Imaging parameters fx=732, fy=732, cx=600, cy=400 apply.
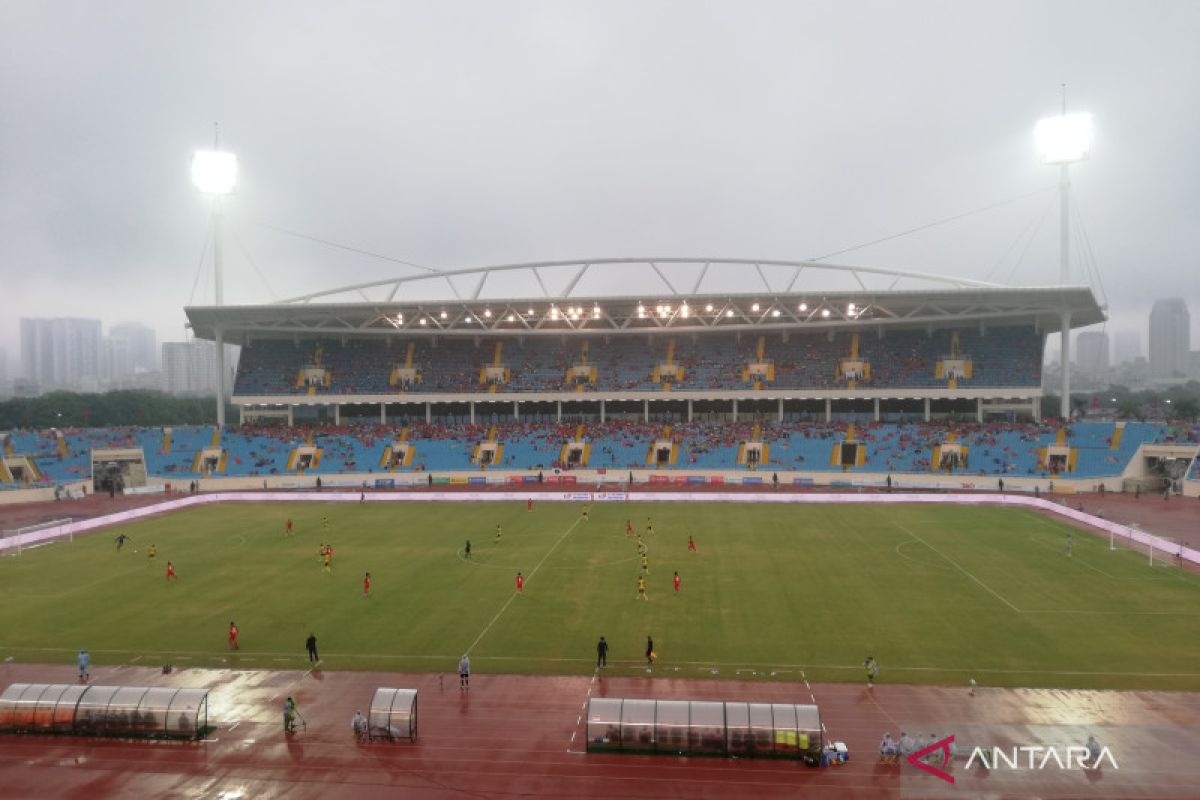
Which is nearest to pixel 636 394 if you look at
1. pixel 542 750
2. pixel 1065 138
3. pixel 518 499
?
pixel 518 499

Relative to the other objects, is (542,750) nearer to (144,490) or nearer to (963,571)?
(963,571)

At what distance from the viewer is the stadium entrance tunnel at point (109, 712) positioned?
16.7 meters

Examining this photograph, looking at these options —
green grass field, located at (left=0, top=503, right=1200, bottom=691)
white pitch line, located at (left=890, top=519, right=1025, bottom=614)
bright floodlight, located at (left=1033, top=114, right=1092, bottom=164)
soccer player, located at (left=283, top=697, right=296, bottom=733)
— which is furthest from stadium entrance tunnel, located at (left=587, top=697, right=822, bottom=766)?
bright floodlight, located at (left=1033, top=114, right=1092, bottom=164)

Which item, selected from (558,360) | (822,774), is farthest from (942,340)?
(822,774)

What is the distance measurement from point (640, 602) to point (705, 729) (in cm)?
1084

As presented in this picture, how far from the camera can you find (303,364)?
75.6m

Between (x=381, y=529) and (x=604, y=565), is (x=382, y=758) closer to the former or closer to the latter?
(x=604, y=565)

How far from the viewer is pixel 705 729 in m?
15.6

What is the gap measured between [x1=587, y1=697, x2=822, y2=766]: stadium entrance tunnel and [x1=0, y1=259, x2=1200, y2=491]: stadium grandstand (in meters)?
45.2

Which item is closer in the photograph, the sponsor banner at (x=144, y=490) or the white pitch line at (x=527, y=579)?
the white pitch line at (x=527, y=579)

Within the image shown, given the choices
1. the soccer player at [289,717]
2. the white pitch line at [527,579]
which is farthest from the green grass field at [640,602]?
the soccer player at [289,717]

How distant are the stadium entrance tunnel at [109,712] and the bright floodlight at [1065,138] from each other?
67063 millimetres

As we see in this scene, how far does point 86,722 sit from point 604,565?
19508 mm

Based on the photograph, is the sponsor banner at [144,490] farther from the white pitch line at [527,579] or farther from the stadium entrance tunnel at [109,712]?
the stadium entrance tunnel at [109,712]
